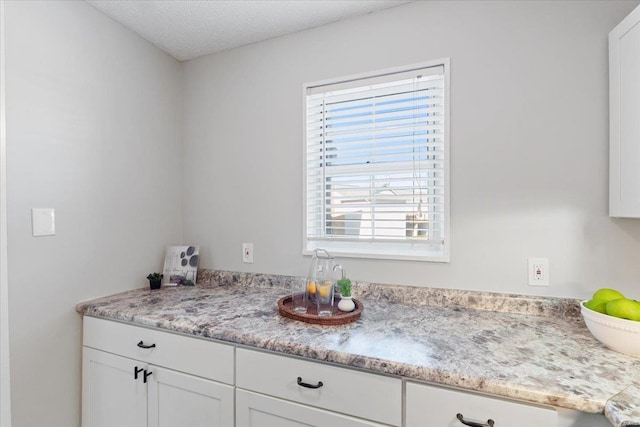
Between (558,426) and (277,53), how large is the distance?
2003 millimetres

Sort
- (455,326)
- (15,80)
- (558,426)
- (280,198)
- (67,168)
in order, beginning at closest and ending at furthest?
(558,426), (455,326), (15,80), (67,168), (280,198)

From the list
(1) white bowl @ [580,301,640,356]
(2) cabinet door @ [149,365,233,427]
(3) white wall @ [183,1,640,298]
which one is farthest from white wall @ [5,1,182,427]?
(1) white bowl @ [580,301,640,356]

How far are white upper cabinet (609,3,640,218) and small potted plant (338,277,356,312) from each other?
1034mm

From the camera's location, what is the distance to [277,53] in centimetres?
190

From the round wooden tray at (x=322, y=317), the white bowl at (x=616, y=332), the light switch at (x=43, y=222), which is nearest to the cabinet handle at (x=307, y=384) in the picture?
the round wooden tray at (x=322, y=317)

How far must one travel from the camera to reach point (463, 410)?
0.91 metres

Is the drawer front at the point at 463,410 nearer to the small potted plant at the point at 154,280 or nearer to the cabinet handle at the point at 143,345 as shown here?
the cabinet handle at the point at 143,345

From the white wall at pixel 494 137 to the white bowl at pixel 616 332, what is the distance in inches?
11.8

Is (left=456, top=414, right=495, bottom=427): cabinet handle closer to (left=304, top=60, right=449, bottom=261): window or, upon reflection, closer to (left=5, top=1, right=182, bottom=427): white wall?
(left=304, top=60, right=449, bottom=261): window

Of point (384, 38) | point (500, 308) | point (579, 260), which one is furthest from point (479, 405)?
point (384, 38)

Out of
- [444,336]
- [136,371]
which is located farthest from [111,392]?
[444,336]

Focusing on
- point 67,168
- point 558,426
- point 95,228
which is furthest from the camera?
point 95,228

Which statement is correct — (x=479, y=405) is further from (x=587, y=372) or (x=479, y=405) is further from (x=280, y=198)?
(x=280, y=198)

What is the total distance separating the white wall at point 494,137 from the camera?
4.28ft
